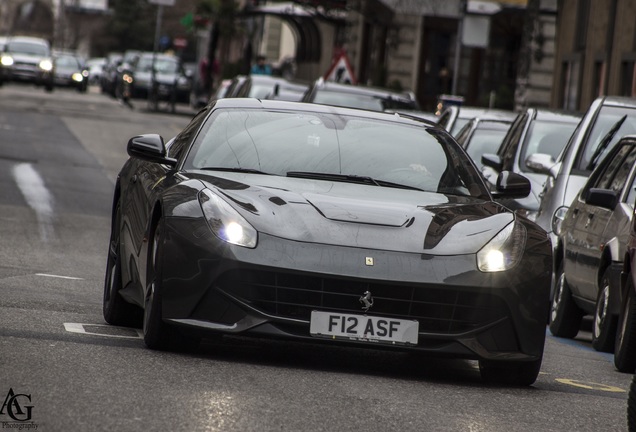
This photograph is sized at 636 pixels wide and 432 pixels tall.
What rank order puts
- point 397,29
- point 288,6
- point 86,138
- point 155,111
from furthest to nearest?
point 288,6 < point 155,111 < point 397,29 < point 86,138

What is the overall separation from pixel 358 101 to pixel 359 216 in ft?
48.1

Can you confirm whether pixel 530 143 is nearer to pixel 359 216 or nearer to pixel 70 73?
pixel 359 216

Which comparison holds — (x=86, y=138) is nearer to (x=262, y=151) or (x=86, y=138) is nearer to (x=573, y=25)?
(x=573, y=25)

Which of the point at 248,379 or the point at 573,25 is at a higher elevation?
the point at 573,25

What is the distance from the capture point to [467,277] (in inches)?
305

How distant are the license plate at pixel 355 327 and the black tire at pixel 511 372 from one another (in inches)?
23.5

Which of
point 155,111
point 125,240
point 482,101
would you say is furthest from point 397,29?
point 125,240

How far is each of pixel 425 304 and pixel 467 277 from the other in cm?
24

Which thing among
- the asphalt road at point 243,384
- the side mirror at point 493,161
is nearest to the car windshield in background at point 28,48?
the side mirror at point 493,161

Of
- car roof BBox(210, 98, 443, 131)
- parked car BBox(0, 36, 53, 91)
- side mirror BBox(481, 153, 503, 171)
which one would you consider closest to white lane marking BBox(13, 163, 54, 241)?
side mirror BBox(481, 153, 503, 171)

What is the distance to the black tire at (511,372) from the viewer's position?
8086mm

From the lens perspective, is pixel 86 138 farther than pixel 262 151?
Yes

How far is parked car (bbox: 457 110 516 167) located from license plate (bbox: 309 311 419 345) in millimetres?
9896

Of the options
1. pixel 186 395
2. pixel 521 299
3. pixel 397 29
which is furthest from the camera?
pixel 397 29
